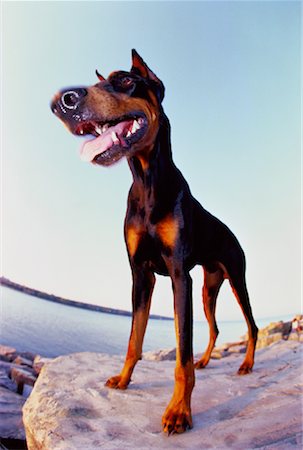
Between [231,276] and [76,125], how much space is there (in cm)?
211

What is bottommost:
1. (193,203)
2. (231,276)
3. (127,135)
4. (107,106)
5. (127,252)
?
(231,276)

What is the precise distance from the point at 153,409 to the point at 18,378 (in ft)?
12.8

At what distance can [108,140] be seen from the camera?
7.53ft

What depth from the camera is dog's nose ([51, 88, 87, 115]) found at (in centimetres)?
214

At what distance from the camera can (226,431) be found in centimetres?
216

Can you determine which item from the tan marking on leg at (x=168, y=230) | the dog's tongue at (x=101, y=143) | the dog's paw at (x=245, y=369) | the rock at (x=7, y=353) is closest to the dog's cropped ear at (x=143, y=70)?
the dog's tongue at (x=101, y=143)

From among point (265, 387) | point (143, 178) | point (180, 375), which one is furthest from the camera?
point (265, 387)

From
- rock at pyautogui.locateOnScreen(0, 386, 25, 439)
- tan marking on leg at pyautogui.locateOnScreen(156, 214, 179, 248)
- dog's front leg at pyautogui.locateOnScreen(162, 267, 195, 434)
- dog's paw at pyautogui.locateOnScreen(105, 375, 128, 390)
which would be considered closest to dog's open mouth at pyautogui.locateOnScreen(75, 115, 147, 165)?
tan marking on leg at pyautogui.locateOnScreen(156, 214, 179, 248)

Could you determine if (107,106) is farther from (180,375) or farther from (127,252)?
(180,375)

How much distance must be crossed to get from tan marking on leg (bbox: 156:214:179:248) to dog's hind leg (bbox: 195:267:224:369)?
50.8 inches

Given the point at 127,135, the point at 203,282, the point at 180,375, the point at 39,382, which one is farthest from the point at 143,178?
the point at 39,382

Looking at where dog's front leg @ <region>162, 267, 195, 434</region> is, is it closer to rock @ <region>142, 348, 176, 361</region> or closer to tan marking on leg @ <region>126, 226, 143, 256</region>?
tan marking on leg @ <region>126, 226, 143, 256</region>

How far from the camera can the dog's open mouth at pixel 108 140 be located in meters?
2.27

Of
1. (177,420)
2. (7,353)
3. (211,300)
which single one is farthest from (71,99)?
(7,353)
